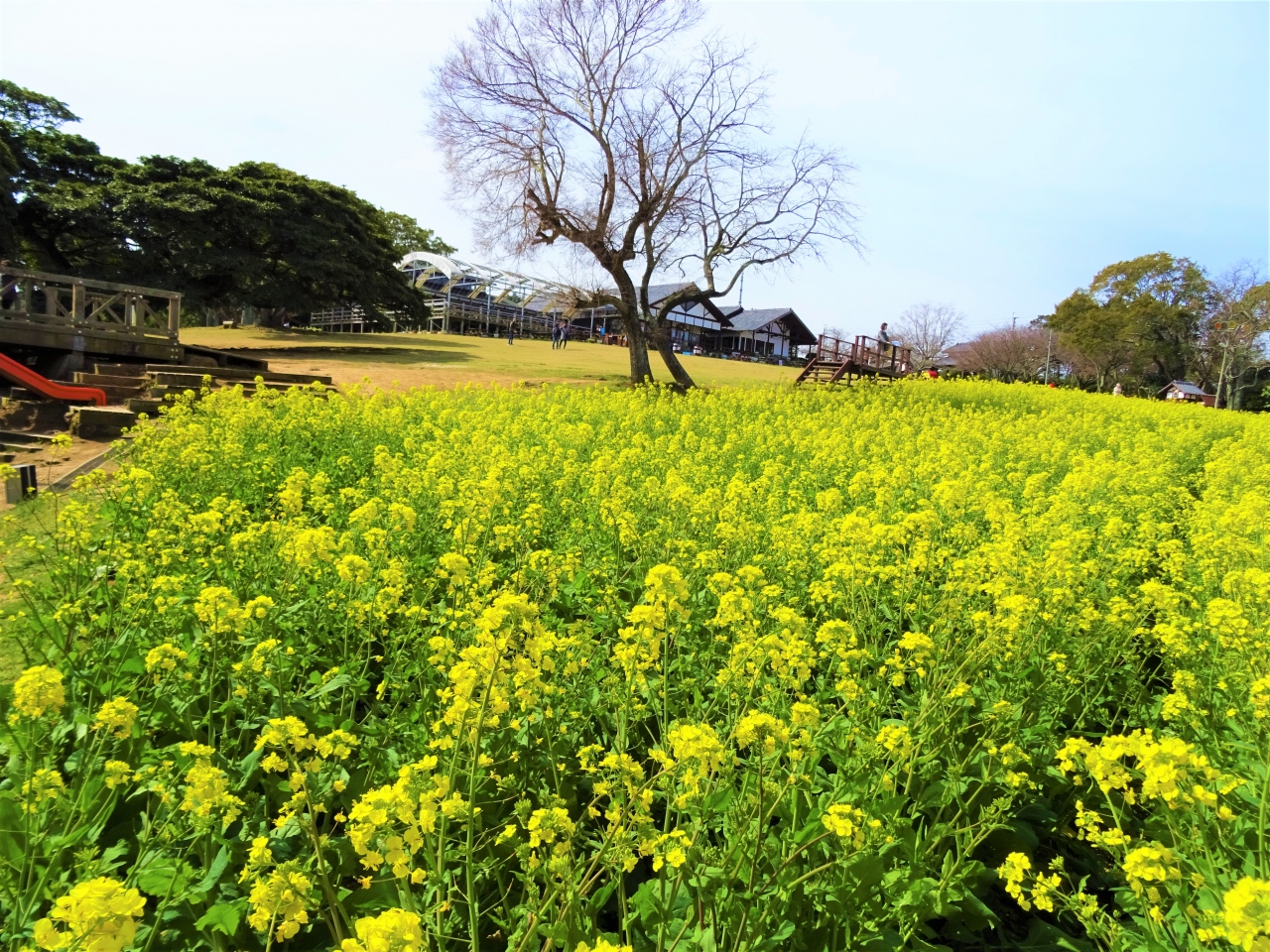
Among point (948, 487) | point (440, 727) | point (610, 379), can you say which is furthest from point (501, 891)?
point (610, 379)

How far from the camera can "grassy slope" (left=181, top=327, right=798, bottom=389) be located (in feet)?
56.1

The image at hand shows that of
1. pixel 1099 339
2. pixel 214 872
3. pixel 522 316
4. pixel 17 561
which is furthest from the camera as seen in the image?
pixel 522 316

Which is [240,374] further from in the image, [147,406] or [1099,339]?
[1099,339]

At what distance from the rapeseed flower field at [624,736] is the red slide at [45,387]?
6822mm

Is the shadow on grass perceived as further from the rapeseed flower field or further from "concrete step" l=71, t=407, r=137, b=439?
the rapeseed flower field

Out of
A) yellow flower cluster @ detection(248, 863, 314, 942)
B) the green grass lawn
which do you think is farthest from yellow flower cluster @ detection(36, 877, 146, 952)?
the green grass lawn

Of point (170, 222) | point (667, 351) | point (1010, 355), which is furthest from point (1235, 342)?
point (170, 222)

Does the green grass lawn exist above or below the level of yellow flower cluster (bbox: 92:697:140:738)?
below

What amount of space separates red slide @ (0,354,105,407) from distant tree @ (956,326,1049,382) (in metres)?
51.6

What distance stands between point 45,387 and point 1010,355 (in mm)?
56795

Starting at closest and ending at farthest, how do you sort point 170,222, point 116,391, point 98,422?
point 98,422 < point 116,391 < point 170,222

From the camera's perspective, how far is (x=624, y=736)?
1.89 metres

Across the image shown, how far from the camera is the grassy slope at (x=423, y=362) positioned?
17.1 metres

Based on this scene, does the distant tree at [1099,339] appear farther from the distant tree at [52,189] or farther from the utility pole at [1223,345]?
the distant tree at [52,189]
